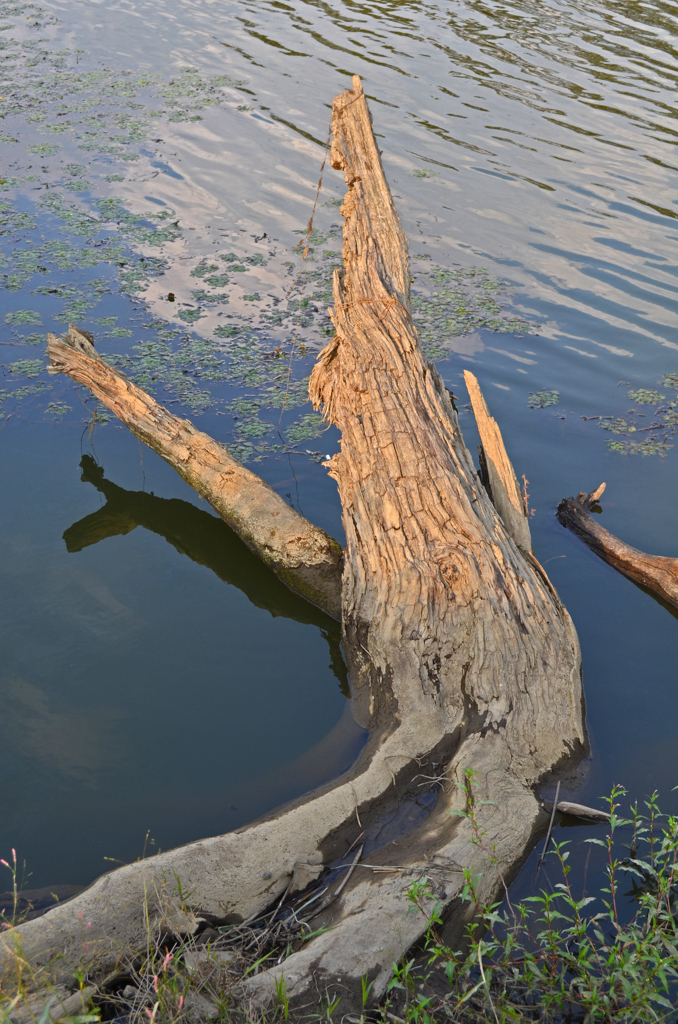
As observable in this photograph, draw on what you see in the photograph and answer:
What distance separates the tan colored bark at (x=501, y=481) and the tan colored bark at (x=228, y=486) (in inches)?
38.8

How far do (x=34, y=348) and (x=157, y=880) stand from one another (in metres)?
4.59

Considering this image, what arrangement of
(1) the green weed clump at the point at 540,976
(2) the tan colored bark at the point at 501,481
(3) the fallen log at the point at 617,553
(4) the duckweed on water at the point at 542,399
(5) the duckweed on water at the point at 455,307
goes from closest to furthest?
(1) the green weed clump at the point at 540,976 → (2) the tan colored bark at the point at 501,481 → (3) the fallen log at the point at 617,553 → (4) the duckweed on water at the point at 542,399 → (5) the duckweed on water at the point at 455,307

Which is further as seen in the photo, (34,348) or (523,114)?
(523,114)

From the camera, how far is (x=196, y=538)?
4.70 meters

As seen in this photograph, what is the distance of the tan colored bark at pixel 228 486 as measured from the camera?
3.99 metres

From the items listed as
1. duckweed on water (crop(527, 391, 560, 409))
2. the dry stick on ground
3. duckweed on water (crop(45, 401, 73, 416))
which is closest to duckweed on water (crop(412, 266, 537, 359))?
duckweed on water (crop(527, 391, 560, 409))

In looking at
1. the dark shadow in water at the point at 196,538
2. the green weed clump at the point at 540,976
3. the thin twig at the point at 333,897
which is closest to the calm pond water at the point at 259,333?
the dark shadow in water at the point at 196,538

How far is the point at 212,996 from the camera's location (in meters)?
→ 2.14

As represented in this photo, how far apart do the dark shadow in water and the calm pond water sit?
20mm

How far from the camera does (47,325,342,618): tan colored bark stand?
3.99 meters

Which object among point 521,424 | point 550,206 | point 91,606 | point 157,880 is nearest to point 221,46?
point 550,206

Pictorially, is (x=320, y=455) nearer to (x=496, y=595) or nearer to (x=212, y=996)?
(x=496, y=595)

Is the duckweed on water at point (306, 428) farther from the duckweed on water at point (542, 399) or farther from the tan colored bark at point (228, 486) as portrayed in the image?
the duckweed on water at point (542, 399)

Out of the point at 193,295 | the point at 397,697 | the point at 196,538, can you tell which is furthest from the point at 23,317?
the point at 397,697
